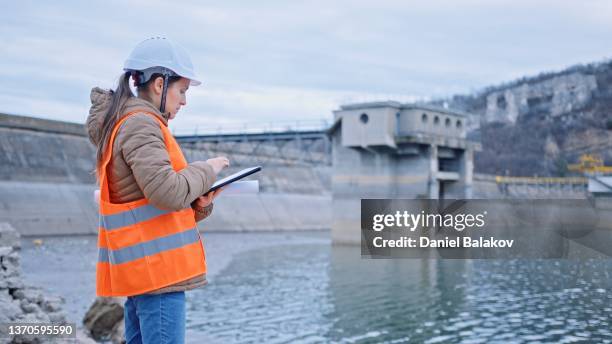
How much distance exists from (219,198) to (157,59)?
47.0m

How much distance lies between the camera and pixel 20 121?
154 ft

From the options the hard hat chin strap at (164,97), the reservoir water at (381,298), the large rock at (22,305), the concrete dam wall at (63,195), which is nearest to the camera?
the hard hat chin strap at (164,97)

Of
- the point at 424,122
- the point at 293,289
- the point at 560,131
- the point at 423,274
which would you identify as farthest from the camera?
the point at 560,131

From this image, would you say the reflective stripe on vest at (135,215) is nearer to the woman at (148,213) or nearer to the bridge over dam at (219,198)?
the woman at (148,213)

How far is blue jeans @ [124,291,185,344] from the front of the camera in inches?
127

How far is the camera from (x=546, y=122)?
303 ft

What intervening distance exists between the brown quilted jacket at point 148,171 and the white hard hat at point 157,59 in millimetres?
168

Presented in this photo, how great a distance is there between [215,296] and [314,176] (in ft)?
174

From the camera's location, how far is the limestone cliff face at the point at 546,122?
74250mm

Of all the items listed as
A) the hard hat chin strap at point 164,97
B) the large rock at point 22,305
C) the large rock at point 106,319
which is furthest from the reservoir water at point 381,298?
the hard hat chin strap at point 164,97

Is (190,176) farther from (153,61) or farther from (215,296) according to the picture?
(215,296)

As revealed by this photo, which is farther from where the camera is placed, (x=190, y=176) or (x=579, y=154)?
(x=579, y=154)

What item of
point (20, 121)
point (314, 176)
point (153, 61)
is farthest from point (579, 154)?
point (153, 61)

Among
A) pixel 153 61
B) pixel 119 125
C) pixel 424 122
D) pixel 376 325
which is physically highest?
pixel 424 122
